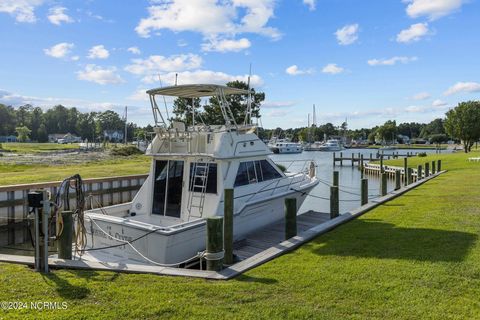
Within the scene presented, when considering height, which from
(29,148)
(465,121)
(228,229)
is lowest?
(228,229)

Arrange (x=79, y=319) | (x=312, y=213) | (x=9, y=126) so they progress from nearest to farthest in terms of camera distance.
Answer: (x=79, y=319)
(x=312, y=213)
(x=9, y=126)

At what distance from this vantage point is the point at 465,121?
57.6 metres

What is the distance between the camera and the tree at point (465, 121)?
5725cm

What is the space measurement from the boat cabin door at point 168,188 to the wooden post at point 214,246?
3.81 m

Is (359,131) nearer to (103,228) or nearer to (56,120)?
(56,120)

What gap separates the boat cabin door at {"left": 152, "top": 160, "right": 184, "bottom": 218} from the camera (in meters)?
10.4

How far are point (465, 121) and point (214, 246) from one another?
61737 mm

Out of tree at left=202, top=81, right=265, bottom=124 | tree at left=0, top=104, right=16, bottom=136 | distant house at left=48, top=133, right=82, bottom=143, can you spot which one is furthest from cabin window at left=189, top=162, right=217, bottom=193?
distant house at left=48, top=133, right=82, bottom=143

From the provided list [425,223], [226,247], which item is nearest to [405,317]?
[226,247]

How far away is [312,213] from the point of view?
47.0ft

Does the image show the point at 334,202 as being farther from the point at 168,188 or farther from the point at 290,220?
the point at 168,188

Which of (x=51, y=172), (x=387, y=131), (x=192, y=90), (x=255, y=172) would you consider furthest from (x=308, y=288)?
(x=387, y=131)

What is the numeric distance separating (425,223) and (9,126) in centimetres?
12911

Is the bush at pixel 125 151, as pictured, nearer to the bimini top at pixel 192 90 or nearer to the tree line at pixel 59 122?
the bimini top at pixel 192 90
